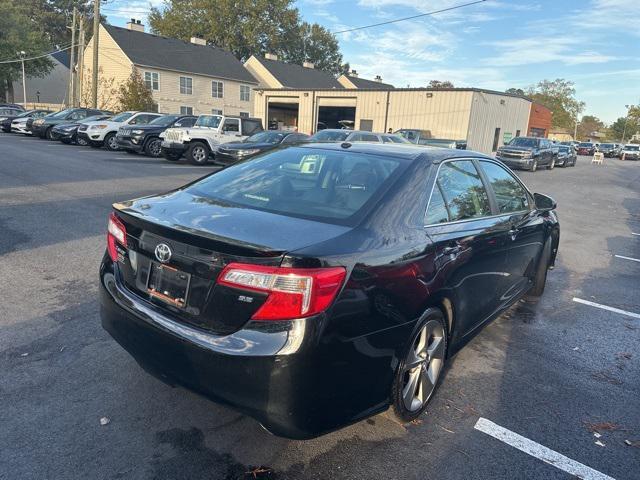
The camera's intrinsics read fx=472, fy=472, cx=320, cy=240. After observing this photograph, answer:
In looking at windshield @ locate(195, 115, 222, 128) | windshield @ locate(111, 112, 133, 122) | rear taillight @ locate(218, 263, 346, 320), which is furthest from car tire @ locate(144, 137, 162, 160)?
rear taillight @ locate(218, 263, 346, 320)

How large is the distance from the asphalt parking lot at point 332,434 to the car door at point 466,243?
55cm

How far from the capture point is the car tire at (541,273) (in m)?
5.01

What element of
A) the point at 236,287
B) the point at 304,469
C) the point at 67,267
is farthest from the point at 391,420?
the point at 67,267

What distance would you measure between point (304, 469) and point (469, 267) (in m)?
1.68

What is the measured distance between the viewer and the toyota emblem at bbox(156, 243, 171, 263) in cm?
240

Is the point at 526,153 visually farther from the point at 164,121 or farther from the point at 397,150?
the point at 397,150

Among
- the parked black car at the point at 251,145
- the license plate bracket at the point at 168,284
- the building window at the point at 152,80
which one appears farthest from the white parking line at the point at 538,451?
the building window at the point at 152,80

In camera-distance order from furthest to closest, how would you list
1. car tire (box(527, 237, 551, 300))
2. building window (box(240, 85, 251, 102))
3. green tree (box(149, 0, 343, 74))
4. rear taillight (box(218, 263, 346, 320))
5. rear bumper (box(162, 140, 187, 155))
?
1. green tree (box(149, 0, 343, 74))
2. building window (box(240, 85, 251, 102))
3. rear bumper (box(162, 140, 187, 155))
4. car tire (box(527, 237, 551, 300))
5. rear taillight (box(218, 263, 346, 320))

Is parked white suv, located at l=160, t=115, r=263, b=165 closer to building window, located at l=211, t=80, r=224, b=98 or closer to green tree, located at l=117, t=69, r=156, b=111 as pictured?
green tree, located at l=117, t=69, r=156, b=111

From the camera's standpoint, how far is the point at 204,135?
1694 cm

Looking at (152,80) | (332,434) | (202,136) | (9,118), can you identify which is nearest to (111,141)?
(202,136)

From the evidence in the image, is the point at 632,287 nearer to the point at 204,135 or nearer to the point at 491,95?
the point at 204,135

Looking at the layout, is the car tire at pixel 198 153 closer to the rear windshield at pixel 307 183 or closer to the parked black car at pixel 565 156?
the rear windshield at pixel 307 183

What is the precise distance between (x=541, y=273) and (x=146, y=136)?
16041mm
